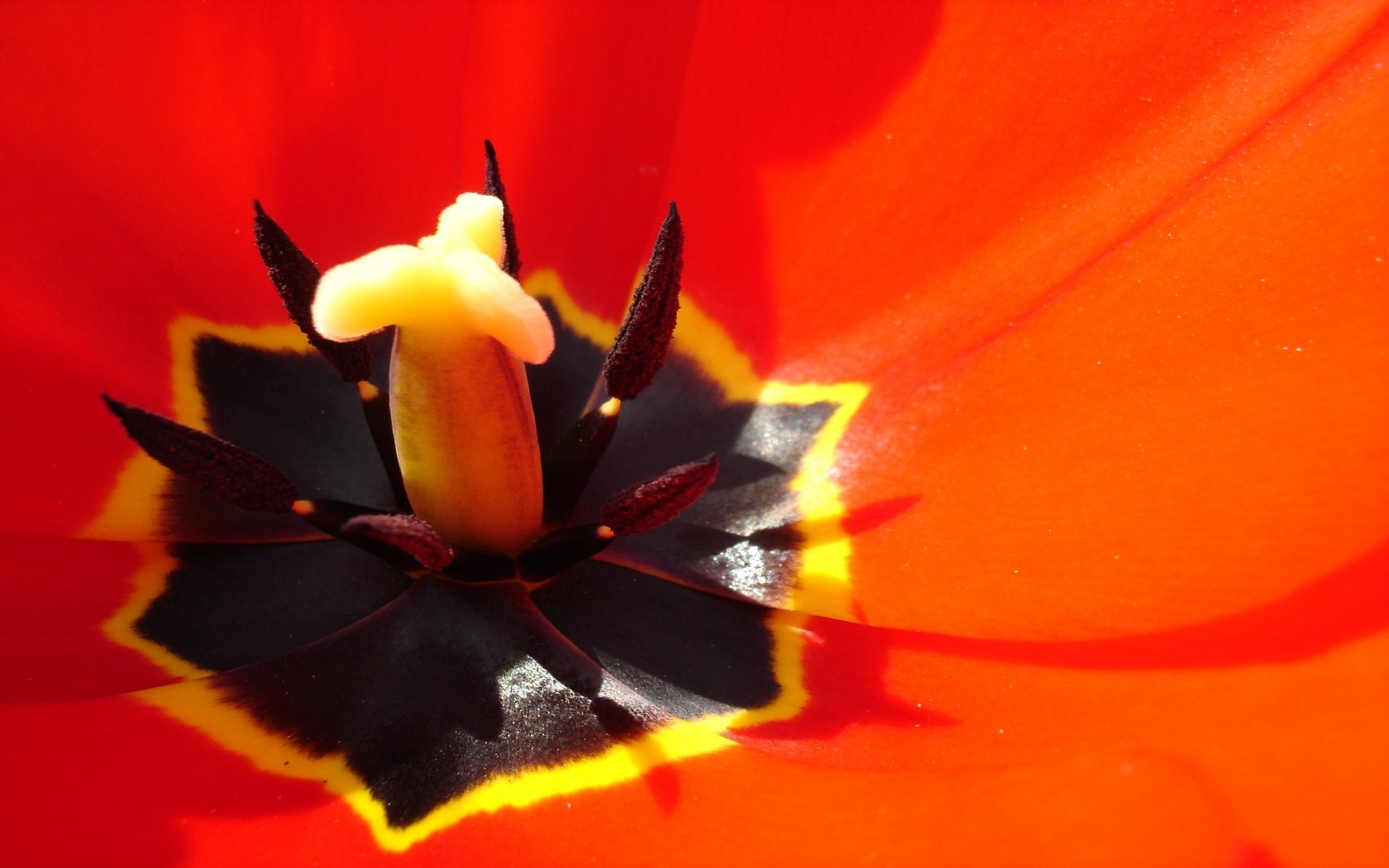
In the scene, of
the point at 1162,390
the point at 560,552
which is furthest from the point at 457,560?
the point at 1162,390

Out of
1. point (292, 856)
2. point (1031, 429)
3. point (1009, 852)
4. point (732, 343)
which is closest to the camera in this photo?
point (1009, 852)

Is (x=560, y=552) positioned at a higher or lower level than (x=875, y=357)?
lower

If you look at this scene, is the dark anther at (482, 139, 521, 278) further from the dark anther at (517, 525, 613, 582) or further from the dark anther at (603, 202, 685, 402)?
the dark anther at (517, 525, 613, 582)

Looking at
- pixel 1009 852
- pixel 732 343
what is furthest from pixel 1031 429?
pixel 1009 852

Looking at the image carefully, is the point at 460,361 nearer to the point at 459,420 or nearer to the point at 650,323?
the point at 459,420

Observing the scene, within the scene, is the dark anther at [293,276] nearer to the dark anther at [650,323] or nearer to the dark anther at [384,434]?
the dark anther at [384,434]

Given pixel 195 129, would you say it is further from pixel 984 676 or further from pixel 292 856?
pixel 984 676
